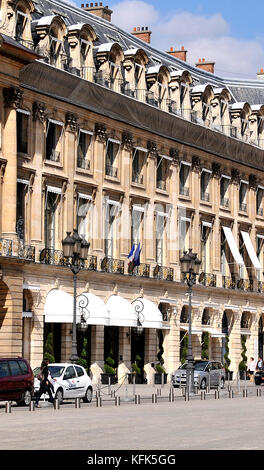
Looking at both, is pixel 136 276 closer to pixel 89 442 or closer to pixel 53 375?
pixel 53 375

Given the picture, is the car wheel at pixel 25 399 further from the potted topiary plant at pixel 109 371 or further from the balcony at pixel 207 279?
the balcony at pixel 207 279

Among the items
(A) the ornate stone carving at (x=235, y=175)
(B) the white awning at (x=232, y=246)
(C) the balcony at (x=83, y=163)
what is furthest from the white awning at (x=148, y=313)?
(A) the ornate stone carving at (x=235, y=175)

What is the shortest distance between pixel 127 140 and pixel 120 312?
1060cm

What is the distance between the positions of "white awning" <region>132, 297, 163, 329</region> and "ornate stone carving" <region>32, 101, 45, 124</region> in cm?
1314

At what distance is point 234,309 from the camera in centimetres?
8544

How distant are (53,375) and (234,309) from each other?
40.4m

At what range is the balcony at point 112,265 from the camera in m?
68.8

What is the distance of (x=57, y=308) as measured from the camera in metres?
62.8

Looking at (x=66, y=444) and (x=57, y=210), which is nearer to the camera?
(x=66, y=444)

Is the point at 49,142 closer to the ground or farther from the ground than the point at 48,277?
farther from the ground

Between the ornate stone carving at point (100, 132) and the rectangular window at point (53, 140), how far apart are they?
12.3 ft

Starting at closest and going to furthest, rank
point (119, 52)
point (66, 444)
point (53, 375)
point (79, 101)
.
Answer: point (66, 444), point (53, 375), point (79, 101), point (119, 52)

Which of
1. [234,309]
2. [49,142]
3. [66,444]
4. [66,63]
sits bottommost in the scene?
[66,444]

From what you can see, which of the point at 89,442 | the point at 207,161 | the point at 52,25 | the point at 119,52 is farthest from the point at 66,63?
the point at 89,442
